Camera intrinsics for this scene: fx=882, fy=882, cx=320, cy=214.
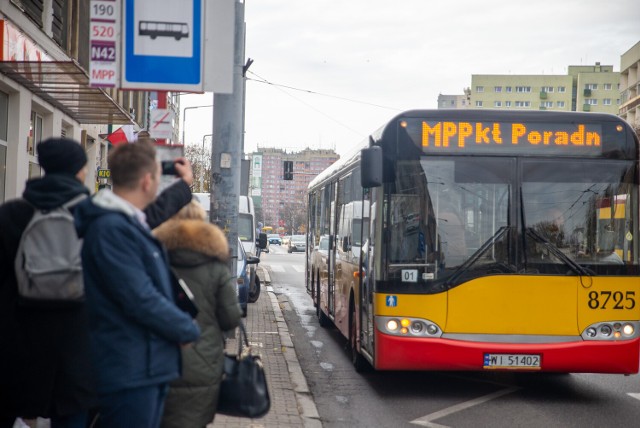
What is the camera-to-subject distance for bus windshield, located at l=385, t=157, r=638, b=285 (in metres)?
8.56

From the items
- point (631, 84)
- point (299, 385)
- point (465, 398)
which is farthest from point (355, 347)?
point (631, 84)

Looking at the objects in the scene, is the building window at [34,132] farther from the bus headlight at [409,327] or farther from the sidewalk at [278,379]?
the bus headlight at [409,327]

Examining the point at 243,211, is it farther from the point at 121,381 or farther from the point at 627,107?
the point at 627,107

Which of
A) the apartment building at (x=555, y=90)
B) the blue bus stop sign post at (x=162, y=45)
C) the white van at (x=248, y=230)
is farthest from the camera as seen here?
the apartment building at (x=555, y=90)

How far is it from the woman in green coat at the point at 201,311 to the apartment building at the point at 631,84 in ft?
280

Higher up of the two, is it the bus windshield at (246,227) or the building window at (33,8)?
the building window at (33,8)

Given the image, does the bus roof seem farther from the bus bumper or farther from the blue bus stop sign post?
the blue bus stop sign post

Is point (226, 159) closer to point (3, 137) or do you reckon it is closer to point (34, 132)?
point (3, 137)

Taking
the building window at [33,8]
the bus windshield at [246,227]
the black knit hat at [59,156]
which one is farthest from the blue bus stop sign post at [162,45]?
the bus windshield at [246,227]

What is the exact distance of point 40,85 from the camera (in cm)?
1520

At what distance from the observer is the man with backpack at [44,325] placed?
3.81 meters

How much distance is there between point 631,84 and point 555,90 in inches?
1811

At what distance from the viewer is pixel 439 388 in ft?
31.3

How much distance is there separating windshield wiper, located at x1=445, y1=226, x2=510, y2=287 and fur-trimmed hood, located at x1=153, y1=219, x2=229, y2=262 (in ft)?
14.4
